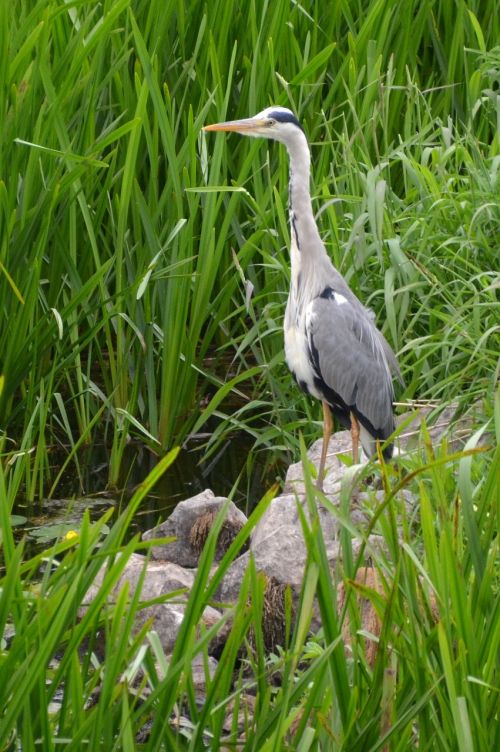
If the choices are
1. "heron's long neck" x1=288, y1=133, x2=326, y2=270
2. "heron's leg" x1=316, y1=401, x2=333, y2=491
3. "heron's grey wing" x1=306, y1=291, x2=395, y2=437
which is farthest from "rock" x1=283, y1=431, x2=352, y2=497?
"heron's long neck" x1=288, y1=133, x2=326, y2=270

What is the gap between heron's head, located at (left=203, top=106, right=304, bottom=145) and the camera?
12.9 ft

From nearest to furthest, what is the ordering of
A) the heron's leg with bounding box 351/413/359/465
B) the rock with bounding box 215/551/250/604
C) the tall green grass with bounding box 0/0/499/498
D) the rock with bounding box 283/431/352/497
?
the rock with bounding box 215/551/250/604, the rock with bounding box 283/431/352/497, the heron's leg with bounding box 351/413/359/465, the tall green grass with bounding box 0/0/499/498

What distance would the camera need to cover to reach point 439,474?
2.21 metres

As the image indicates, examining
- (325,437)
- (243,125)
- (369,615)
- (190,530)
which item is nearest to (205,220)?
(243,125)

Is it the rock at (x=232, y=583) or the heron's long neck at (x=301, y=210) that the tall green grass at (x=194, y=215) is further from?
the rock at (x=232, y=583)

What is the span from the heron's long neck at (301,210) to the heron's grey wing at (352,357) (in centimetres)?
14

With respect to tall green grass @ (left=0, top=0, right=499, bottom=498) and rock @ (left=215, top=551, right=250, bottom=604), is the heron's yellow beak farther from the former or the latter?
rock @ (left=215, top=551, right=250, bottom=604)

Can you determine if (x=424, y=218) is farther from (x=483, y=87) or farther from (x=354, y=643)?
(x=354, y=643)

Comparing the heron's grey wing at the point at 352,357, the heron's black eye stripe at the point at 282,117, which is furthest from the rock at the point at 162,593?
the heron's black eye stripe at the point at 282,117

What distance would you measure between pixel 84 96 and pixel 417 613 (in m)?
2.77

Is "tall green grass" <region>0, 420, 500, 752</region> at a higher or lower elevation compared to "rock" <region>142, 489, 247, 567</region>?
higher

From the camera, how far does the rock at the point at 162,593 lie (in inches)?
132

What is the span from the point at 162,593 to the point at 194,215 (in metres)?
1.47

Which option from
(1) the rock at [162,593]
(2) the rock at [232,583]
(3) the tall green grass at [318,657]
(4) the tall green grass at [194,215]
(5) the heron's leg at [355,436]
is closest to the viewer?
(3) the tall green grass at [318,657]
